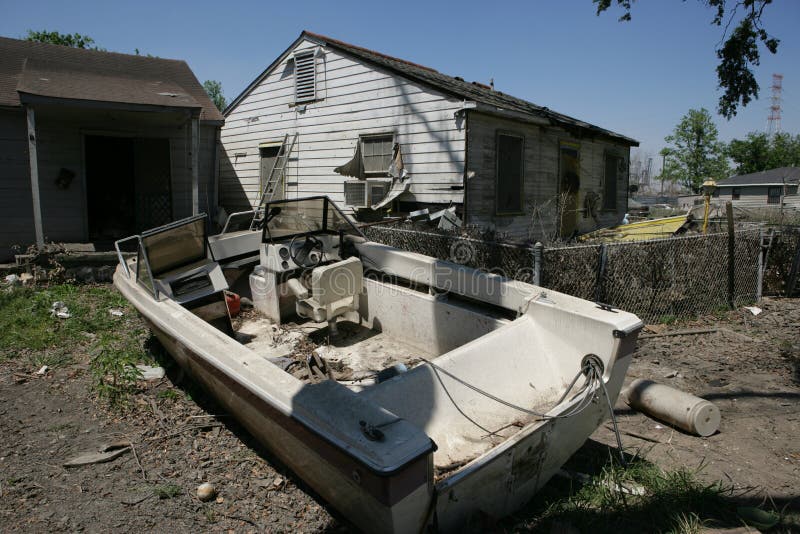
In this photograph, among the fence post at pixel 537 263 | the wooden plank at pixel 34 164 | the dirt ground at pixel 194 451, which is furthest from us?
the wooden plank at pixel 34 164

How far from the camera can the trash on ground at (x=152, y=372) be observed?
14.1 ft

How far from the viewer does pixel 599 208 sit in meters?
13.2

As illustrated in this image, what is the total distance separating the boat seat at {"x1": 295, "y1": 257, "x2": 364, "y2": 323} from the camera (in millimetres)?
4574

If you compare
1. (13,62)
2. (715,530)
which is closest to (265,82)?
(13,62)

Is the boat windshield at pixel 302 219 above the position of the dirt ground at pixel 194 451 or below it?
above

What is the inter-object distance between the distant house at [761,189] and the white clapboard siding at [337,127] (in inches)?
1388

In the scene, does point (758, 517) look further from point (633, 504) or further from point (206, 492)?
point (206, 492)

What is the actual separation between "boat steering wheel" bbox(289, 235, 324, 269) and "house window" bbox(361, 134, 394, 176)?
16.0 ft

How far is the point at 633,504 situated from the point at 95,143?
12.3m

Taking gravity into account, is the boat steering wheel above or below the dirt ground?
above

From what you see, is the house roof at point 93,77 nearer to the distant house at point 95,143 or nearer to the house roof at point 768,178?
the distant house at point 95,143

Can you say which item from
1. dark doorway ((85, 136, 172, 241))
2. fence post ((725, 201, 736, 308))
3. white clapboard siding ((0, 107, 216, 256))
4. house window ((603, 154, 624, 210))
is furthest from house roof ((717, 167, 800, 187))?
white clapboard siding ((0, 107, 216, 256))

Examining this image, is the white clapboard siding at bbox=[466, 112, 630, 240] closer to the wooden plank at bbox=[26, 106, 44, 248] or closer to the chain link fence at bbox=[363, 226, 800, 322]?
the chain link fence at bbox=[363, 226, 800, 322]

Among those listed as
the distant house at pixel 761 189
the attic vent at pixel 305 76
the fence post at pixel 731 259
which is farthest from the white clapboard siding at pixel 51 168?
the distant house at pixel 761 189
